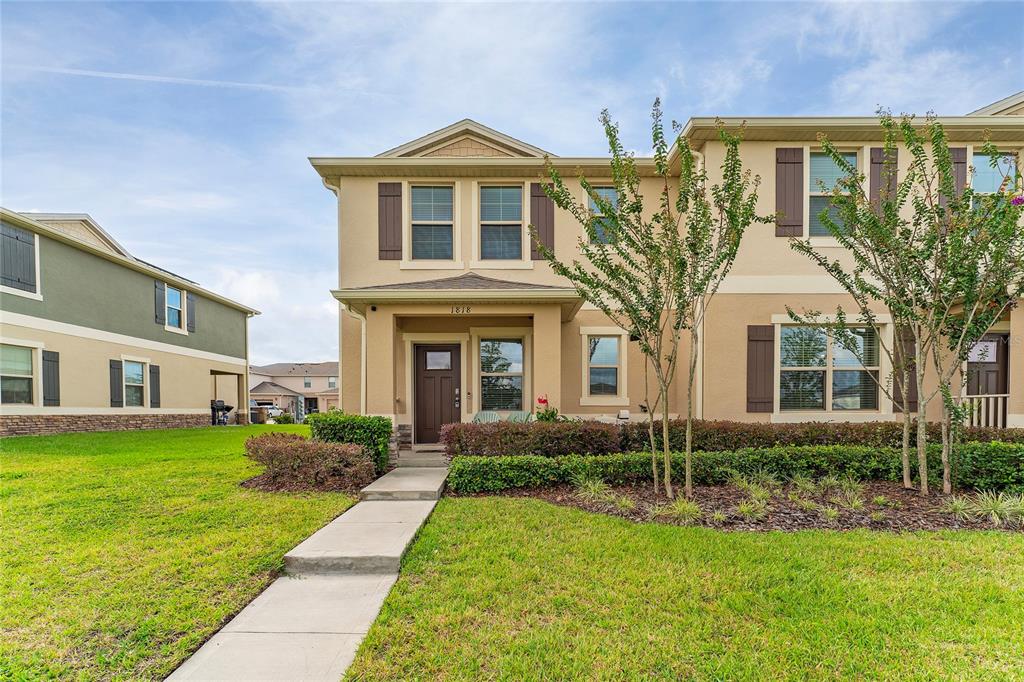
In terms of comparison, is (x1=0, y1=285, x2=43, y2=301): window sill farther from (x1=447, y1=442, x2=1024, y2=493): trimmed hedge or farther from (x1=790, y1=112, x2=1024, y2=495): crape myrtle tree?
(x1=790, y1=112, x2=1024, y2=495): crape myrtle tree

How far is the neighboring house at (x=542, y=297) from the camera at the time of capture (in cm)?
848

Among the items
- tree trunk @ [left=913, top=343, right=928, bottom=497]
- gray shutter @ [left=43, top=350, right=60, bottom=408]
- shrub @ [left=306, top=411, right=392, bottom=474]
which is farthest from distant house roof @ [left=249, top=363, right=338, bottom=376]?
tree trunk @ [left=913, top=343, right=928, bottom=497]

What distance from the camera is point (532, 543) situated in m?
A: 4.44

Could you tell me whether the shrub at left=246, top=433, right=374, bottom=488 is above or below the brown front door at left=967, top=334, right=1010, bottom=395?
below

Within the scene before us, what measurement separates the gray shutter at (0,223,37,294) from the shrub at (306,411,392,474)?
10454mm

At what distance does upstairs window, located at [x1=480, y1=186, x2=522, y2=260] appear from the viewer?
10078 millimetres

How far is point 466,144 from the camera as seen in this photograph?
1066 centimetres

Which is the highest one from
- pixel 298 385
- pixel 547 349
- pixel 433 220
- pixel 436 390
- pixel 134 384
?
pixel 433 220

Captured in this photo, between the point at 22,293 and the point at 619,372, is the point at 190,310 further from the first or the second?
the point at 619,372

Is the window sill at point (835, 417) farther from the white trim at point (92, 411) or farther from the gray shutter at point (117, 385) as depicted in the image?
the gray shutter at point (117, 385)

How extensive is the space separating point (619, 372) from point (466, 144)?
6018mm

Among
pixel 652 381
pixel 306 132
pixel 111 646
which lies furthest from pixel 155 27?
pixel 652 381

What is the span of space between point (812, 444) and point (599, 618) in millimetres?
5851

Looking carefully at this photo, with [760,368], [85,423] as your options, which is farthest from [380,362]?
[85,423]
